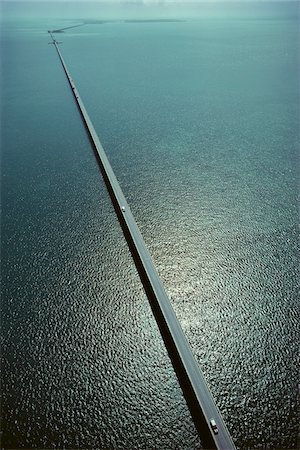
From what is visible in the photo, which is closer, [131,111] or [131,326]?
[131,326]

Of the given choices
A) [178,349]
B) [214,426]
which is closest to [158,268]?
[178,349]

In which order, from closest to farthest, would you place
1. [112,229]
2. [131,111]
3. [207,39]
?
1. [112,229]
2. [131,111]
3. [207,39]

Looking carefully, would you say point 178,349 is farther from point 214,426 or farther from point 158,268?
point 158,268

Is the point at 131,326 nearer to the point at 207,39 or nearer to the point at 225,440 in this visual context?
the point at 225,440

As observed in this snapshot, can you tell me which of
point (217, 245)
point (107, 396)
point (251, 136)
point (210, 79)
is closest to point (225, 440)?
point (107, 396)
